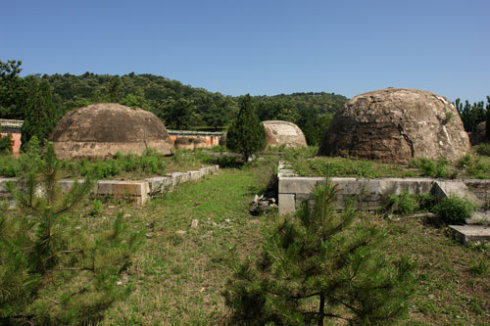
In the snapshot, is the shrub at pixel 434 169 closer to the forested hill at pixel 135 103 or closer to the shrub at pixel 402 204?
the shrub at pixel 402 204

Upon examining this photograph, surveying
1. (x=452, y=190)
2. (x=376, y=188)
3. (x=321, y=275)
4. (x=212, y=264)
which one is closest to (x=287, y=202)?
(x=376, y=188)

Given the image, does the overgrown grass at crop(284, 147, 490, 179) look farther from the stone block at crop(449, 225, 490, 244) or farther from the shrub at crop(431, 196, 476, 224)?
the stone block at crop(449, 225, 490, 244)

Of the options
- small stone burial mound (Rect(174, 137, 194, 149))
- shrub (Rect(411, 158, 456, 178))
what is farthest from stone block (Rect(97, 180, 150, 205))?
small stone burial mound (Rect(174, 137, 194, 149))

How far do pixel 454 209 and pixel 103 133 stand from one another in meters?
9.66

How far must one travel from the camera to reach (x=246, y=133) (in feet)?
46.4

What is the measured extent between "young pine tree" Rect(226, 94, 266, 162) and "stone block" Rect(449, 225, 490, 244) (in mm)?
10139

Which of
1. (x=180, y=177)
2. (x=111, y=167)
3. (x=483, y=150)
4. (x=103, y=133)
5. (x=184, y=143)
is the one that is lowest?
(x=180, y=177)

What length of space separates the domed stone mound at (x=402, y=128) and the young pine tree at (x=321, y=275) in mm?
6177

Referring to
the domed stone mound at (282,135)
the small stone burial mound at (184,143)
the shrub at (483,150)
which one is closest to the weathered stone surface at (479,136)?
the shrub at (483,150)

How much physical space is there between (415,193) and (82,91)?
68775 mm

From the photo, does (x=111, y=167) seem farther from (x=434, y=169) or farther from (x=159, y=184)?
(x=434, y=169)

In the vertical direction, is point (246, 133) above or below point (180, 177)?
above

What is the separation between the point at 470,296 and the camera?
10.4 feet

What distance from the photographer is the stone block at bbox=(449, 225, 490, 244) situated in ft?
14.1
